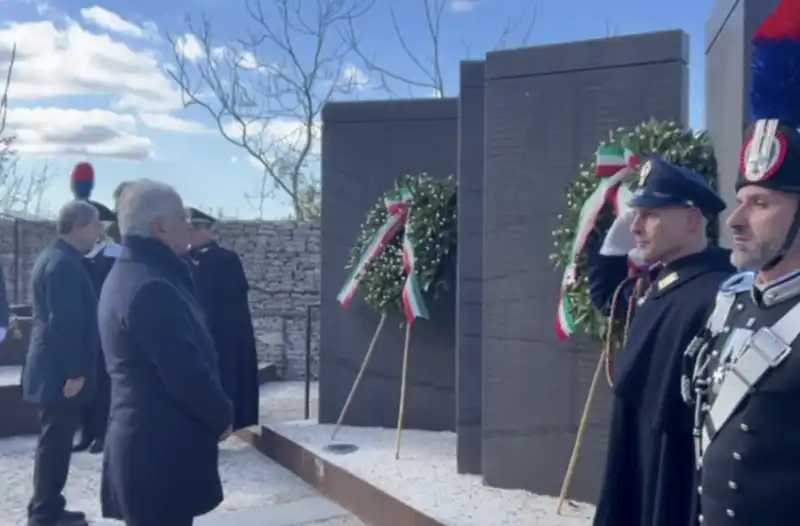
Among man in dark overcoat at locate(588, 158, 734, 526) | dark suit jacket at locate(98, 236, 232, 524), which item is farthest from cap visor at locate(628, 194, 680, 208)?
dark suit jacket at locate(98, 236, 232, 524)

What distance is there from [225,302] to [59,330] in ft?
6.31

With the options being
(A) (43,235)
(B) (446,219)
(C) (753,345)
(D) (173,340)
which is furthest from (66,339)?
(A) (43,235)

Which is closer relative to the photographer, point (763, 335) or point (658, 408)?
point (763, 335)

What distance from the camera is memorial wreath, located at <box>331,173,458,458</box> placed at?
22.7 ft

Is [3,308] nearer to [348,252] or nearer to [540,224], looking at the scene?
[348,252]

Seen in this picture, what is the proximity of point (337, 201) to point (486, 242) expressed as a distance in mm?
2270

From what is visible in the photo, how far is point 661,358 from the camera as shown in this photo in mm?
3182

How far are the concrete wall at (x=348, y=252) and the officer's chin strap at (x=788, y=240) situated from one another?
16.6 feet

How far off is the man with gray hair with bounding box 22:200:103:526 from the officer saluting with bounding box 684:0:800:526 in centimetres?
387

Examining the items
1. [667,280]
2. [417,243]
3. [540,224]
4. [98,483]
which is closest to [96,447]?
[98,483]

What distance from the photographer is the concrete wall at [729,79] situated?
418cm

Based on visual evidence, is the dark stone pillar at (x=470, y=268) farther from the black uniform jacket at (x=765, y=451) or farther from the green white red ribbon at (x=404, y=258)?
the black uniform jacket at (x=765, y=451)

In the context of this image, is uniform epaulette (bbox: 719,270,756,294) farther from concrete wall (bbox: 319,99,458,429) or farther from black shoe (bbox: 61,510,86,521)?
concrete wall (bbox: 319,99,458,429)

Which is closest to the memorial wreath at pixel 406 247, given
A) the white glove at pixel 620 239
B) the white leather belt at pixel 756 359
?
the white glove at pixel 620 239
